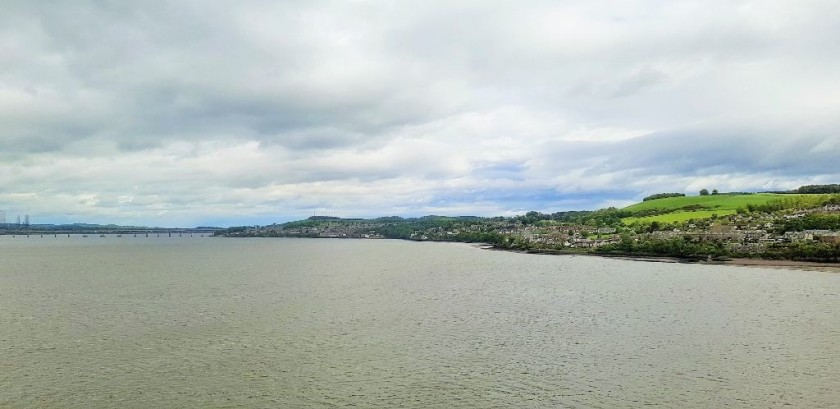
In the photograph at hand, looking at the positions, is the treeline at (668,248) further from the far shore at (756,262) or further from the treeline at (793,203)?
the treeline at (793,203)

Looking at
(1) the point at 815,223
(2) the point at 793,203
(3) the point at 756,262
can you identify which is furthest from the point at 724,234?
(2) the point at 793,203

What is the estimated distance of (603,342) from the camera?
41.0 metres

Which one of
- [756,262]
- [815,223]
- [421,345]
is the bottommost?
[421,345]

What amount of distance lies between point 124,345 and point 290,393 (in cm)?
1786

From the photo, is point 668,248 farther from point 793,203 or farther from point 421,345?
point 421,345

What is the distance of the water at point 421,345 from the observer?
2894cm

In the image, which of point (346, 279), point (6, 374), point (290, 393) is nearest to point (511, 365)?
point (290, 393)

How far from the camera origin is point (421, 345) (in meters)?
39.7

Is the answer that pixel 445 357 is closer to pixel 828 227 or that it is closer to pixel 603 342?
pixel 603 342

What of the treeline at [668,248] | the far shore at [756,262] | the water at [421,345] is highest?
the treeline at [668,248]

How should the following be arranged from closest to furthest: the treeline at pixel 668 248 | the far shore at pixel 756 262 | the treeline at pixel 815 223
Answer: the far shore at pixel 756 262, the treeline at pixel 668 248, the treeline at pixel 815 223

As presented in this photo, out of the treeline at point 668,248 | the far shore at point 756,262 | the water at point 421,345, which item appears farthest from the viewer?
the treeline at point 668,248

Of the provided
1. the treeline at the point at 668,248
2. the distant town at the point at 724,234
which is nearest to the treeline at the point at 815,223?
the distant town at the point at 724,234

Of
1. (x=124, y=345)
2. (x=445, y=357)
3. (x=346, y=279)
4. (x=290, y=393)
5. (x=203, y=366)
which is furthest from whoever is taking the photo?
(x=346, y=279)
